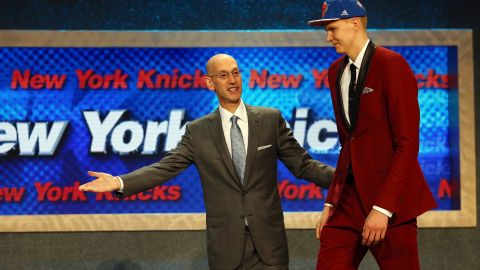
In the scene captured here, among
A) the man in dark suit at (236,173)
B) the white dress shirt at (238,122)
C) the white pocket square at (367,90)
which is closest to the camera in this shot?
the white pocket square at (367,90)

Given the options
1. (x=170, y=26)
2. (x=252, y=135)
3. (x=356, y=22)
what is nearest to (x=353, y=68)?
(x=356, y=22)

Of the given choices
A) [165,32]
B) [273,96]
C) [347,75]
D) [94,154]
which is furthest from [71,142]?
[347,75]

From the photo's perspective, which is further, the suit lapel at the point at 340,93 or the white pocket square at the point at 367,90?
the suit lapel at the point at 340,93

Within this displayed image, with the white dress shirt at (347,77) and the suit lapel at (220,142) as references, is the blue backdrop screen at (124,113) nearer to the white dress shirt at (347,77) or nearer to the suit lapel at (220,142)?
the suit lapel at (220,142)

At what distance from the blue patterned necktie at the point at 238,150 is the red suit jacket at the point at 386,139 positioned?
760 mm

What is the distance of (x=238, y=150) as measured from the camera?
3.82m

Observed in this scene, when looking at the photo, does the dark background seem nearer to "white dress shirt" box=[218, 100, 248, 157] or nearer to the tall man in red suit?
"white dress shirt" box=[218, 100, 248, 157]

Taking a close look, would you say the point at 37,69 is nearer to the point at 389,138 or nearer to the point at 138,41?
the point at 138,41

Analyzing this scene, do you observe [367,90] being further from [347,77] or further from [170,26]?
[170,26]

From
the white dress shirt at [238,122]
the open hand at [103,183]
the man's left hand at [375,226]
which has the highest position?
the white dress shirt at [238,122]

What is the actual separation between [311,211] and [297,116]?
68 centimetres

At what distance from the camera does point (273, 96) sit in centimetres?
539

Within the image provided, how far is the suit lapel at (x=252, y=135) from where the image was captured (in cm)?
378

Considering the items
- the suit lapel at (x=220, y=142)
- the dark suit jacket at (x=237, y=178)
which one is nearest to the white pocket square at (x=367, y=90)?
A: the dark suit jacket at (x=237, y=178)
